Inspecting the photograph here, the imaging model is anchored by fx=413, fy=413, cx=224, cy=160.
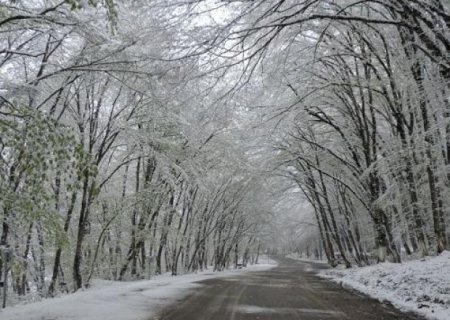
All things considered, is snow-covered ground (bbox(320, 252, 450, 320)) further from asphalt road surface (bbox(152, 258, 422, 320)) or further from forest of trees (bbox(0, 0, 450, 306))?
forest of trees (bbox(0, 0, 450, 306))

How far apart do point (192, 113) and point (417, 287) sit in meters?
8.98

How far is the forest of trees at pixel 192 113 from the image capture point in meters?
8.20

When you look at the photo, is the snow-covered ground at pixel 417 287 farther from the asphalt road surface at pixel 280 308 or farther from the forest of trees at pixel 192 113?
the forest of trees at pixel 192 113

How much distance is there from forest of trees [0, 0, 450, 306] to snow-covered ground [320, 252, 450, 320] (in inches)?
106

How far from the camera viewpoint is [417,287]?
1138cm

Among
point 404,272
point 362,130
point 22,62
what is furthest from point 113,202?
point 404,272

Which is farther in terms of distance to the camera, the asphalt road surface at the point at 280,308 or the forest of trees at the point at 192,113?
the asphalt road surface at the point at 280,308

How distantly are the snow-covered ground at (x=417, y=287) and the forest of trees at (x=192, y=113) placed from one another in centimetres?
270

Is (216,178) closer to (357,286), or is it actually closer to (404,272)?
(357,286)

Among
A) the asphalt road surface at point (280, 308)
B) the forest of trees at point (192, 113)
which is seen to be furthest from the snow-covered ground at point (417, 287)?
the forest of trees at point (192, 113)

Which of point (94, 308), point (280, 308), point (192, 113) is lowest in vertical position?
point (280, 308)

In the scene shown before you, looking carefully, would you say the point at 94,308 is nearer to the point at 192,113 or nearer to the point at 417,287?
the point at 192,113

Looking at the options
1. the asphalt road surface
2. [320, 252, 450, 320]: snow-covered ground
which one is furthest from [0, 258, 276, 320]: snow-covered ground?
[320, 252, 450, 320]: snow-covered ground

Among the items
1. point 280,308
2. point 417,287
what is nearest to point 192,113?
point 280,308
